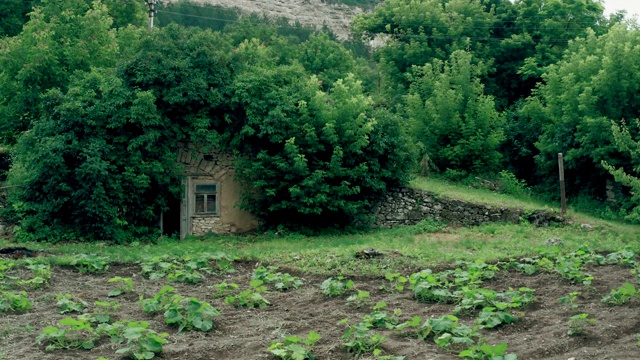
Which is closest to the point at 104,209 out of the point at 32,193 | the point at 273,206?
the point at 32,193

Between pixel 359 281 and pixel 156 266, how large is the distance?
12.6 ft

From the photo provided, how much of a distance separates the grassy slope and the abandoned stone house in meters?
0.80

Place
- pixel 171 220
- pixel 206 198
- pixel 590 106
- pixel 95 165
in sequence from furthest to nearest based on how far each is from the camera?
pixel 590 106 → pixel 171 220 → pixel 206 198 → pixel 95 165

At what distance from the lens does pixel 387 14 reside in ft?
119

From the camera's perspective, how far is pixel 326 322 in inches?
403

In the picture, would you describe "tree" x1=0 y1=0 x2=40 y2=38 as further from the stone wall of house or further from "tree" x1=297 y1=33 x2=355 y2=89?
the stone wall of house

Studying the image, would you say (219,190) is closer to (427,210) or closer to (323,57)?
(427,210)

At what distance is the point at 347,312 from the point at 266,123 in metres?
10.4

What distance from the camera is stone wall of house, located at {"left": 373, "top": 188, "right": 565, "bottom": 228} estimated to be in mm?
21578

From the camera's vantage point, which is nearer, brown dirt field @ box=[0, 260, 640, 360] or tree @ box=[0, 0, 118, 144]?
brown dirt field @ box=[0, 260, 640, 360]

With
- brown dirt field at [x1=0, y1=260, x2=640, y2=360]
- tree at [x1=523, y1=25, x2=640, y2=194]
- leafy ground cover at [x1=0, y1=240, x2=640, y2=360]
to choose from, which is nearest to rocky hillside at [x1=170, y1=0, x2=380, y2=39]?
tree at [x1=523, y1=25, x2=640, y2=194]

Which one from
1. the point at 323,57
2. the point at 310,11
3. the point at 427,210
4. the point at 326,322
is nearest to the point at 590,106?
the point at 427,210

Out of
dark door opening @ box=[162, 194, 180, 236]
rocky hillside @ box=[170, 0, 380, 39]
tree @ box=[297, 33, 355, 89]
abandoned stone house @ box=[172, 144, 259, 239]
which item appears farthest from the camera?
rocky hillside @ box=[170, 0, 380, 39]

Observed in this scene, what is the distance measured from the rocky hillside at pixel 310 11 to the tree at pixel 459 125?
4331 cm
